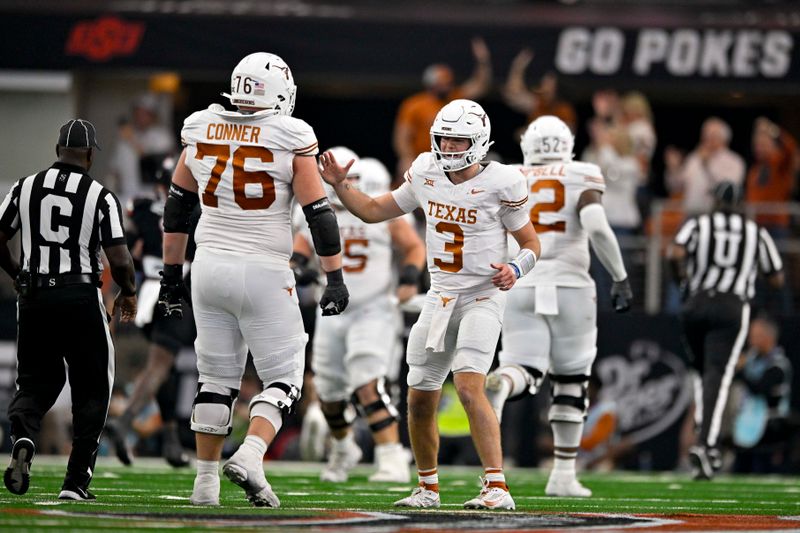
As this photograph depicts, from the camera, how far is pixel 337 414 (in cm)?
1138

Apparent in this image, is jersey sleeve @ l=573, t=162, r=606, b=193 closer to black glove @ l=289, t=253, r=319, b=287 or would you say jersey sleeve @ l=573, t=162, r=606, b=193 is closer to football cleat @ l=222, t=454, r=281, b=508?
black glove @ l=289, t=253, r=319, b=287

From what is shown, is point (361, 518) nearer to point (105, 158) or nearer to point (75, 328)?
point (75, 328)

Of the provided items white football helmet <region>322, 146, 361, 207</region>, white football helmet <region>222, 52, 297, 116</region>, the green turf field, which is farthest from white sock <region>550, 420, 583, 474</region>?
white football helmet <region>222, 52, 297, 116</region>

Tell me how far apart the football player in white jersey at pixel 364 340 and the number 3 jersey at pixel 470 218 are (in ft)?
9.07

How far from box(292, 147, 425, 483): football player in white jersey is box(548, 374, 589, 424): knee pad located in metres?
1.48

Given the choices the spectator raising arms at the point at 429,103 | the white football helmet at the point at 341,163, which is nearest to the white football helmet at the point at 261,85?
the white football helmet at the point at 341,163

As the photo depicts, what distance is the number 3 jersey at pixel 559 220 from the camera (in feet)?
32.9

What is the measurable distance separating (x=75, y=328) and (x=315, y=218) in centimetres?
138

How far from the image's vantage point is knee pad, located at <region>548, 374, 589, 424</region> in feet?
33.0

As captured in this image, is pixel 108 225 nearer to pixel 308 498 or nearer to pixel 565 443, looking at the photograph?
pixel 308 498

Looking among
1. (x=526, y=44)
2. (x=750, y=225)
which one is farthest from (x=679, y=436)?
(x=526, y=44)

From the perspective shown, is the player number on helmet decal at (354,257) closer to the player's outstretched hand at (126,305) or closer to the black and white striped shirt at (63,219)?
the player's outstretched hand at (126,305)

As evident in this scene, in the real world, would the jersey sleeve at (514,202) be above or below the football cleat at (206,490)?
above

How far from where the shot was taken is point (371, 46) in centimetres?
1700
